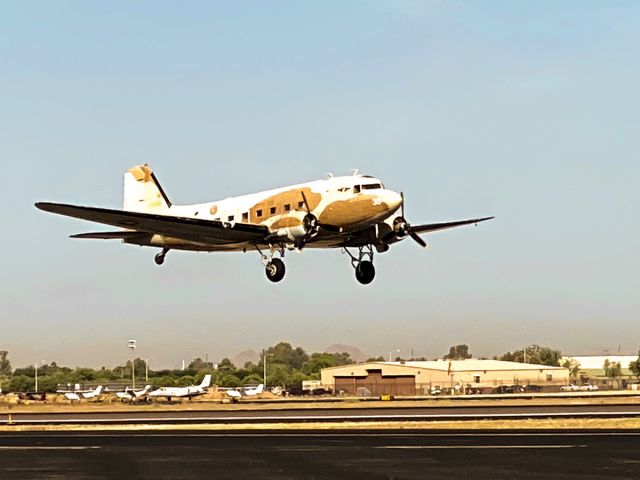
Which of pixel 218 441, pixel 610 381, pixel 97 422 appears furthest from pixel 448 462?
pixel 610 381

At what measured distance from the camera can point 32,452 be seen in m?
41.6

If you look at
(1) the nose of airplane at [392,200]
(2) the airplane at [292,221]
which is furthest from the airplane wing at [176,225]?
(1) the nose of airplane at [392,200]

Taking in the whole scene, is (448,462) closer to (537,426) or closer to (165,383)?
(537,426)

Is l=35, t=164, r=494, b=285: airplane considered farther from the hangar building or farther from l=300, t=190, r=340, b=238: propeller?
the hangar building

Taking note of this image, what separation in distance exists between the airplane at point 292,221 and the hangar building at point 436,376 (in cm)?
8961

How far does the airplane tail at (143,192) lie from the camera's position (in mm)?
64688

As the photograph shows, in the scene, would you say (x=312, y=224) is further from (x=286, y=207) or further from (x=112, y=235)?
(x=112, y=235)

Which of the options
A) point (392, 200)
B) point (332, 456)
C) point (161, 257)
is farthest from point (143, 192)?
point (332, 456)

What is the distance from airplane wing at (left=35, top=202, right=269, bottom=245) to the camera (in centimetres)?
5022

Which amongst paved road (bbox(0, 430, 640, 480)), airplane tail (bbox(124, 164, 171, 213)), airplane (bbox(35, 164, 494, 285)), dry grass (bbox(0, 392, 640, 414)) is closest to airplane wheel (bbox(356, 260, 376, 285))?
airplane (bbox(35, 164, 494, 285))

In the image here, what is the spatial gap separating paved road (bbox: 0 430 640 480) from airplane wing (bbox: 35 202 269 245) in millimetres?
10386

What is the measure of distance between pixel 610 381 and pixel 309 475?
16065 cm

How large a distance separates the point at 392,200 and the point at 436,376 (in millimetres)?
117893

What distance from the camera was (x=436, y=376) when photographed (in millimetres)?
161875
